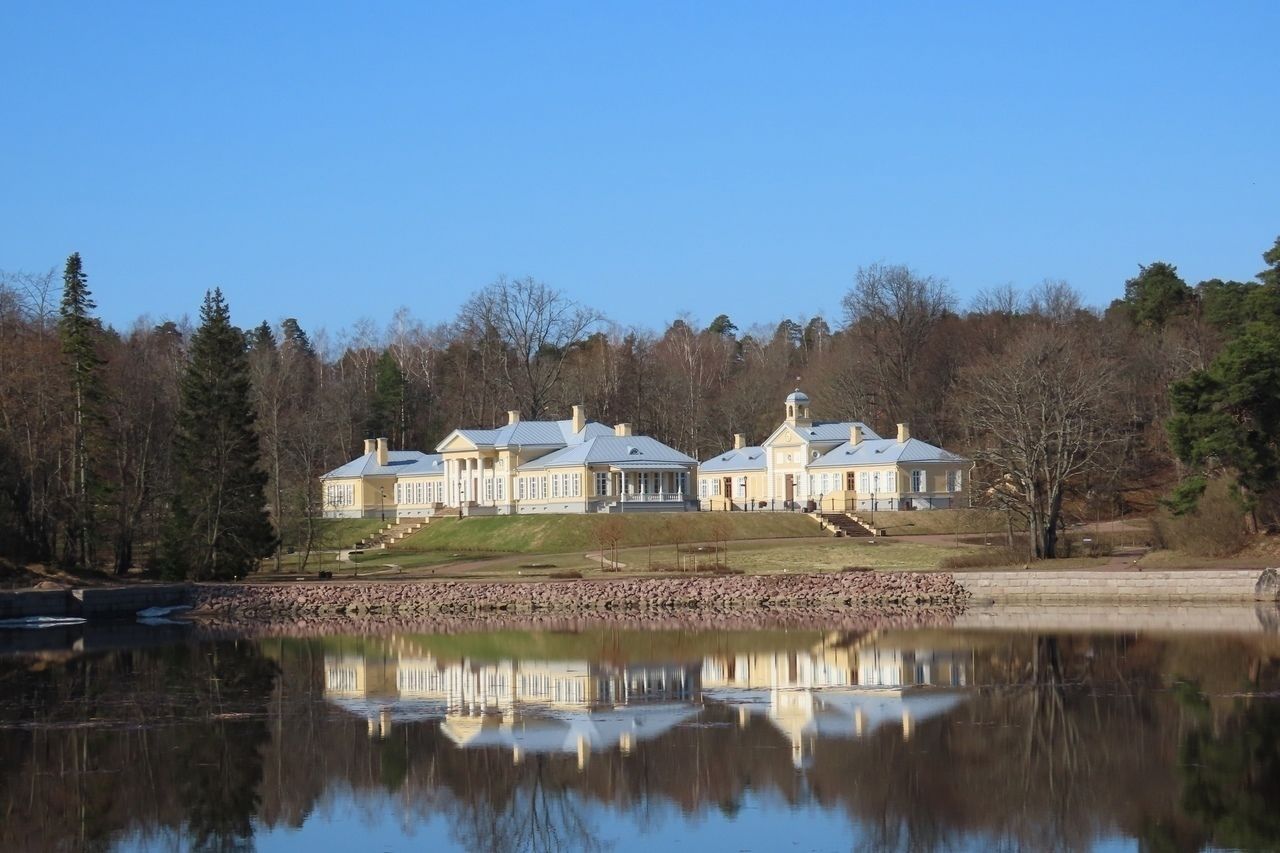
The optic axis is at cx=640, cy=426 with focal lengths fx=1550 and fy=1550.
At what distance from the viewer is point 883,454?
74.9 metres

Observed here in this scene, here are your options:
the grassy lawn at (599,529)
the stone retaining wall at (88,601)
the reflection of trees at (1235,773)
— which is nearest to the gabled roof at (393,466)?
the grassy lawn at (599,529)

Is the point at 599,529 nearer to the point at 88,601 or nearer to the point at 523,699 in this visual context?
the point at 88,601

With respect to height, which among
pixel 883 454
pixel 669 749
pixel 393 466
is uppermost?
pixel 393 466

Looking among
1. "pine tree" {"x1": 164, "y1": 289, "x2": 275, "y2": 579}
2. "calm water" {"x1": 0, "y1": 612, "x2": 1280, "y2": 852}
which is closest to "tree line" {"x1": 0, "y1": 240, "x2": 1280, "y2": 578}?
"pine tree" {"x1": 164, "y1": 289, "x2": 275, "y2": 579}

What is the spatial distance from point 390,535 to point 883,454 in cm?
2388

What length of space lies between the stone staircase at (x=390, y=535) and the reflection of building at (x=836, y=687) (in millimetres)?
42262

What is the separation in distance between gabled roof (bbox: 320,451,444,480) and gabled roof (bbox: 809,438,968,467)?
21.3 m

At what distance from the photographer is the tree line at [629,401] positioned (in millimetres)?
48250

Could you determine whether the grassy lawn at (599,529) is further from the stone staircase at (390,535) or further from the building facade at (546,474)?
the building facade at (546,474)

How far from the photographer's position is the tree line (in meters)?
48.2

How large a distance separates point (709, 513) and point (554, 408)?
116ft

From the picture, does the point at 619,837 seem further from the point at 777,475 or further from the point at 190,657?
the point at 777,475

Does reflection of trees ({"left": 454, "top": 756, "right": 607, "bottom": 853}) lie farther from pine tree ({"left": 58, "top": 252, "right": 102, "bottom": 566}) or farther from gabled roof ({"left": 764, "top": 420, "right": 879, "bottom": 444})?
gabled roof ({"left": 764, "top": 420, "right": 879, "bottom": 444})

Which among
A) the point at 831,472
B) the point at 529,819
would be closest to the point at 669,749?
the point at 529,819
